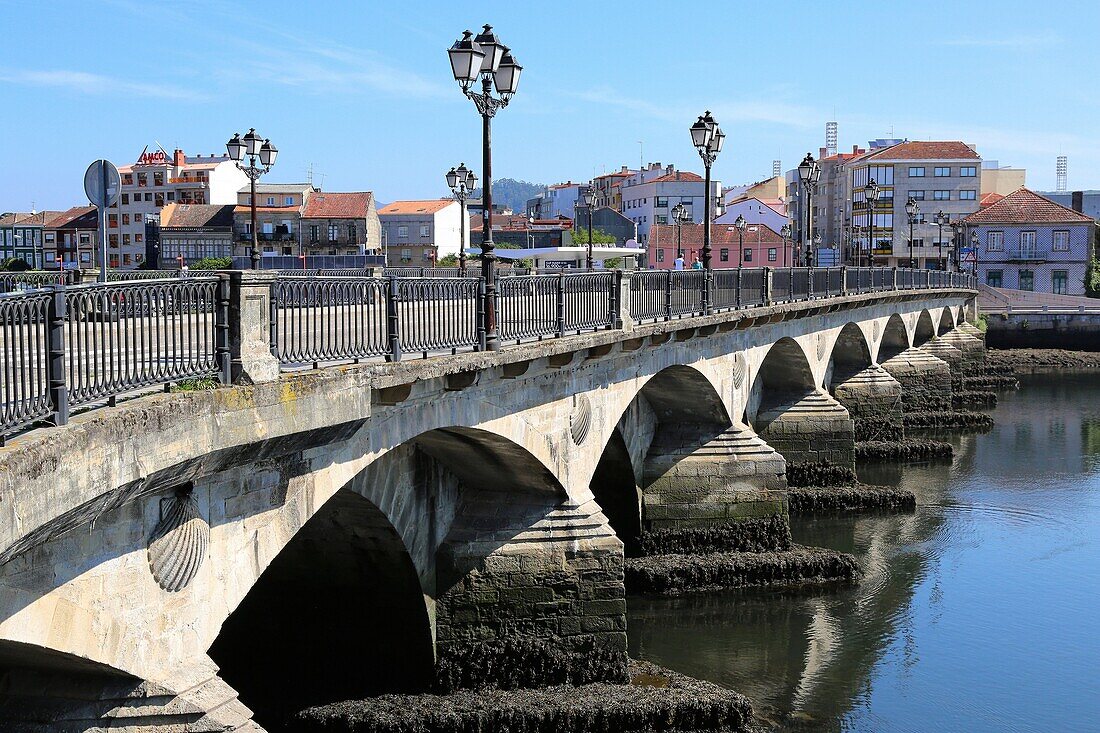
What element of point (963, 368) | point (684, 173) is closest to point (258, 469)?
point (963, 368)

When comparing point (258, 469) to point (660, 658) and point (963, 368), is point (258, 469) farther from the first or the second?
point (963, 368)

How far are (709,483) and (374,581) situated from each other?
9918 millimetres

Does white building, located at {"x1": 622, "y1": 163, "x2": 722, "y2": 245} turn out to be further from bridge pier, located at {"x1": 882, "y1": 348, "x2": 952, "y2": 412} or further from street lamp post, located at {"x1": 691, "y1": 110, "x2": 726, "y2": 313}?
street lamp post, located at {"x1": 691, "y1": 110, "x2": 726, "y2": 313}

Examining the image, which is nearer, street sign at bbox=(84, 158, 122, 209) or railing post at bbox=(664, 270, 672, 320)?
street sign at bbox=(84, 158, 122, 209)

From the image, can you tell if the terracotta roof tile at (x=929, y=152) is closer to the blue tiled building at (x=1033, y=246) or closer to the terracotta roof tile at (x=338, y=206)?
the blue tiled building at (x=1033, y=246)

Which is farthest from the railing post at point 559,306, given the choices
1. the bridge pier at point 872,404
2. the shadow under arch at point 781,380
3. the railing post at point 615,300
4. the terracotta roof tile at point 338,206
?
the terracotta roof tile at point 338,206

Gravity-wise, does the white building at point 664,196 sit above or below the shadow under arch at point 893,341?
above

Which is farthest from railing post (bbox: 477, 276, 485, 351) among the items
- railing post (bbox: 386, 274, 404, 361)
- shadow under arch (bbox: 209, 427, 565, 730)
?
railing post (bbox: 386, 274, 404, 361)

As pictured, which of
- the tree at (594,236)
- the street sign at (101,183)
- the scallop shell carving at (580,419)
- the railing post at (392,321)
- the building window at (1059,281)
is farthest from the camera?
the building window at (1059,281)

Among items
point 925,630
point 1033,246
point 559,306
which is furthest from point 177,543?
point 1033,246

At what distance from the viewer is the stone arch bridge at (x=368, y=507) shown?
8.48 meters

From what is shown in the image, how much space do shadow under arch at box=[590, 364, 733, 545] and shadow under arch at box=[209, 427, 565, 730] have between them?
6.31m

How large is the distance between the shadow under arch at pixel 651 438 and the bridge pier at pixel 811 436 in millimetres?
5985

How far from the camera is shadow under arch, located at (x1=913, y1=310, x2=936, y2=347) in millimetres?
55938
